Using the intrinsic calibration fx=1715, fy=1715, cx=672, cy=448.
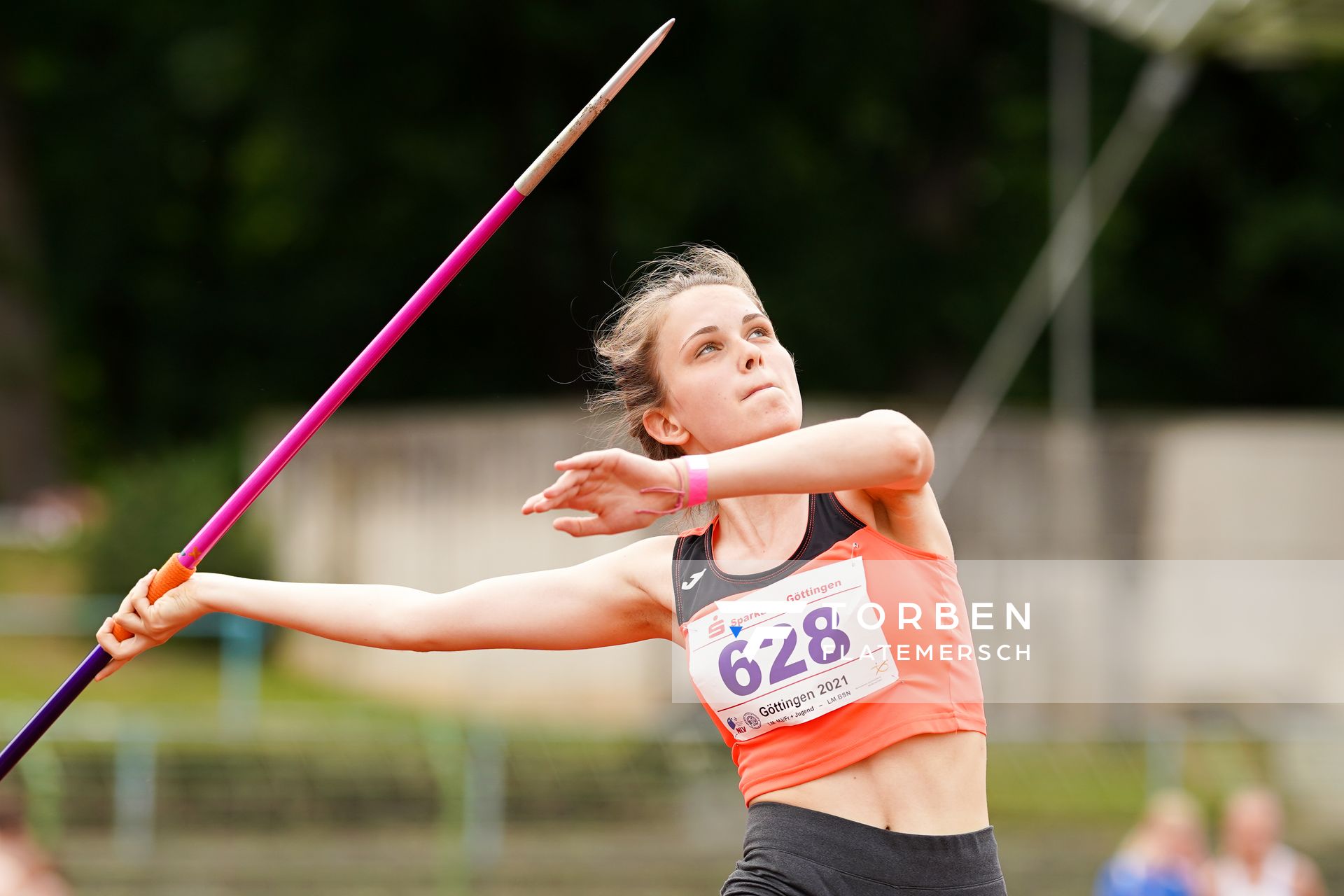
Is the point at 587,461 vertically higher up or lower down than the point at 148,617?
lower down

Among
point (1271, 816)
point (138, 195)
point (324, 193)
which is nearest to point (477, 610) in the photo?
point (1271, 816)

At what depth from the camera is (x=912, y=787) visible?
9.29 feet

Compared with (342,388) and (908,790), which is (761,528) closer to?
(908,790)

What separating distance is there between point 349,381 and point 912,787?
1224 millimetres

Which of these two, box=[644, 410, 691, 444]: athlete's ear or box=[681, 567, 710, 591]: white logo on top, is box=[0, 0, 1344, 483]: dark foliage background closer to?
box=[644, 410, 691, 444]: athlete's ear

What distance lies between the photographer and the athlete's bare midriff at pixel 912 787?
111 inches

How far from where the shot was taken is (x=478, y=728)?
11594 mm

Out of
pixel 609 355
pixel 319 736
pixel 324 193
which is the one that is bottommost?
pixel 609 355

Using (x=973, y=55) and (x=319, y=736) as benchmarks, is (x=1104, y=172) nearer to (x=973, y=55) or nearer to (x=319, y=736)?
(x=973, y=55)

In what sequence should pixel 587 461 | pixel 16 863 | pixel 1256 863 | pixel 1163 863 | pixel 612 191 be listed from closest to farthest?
pixel 587 461
pixel 16 863
pixel 1163 863
pixel 1256 863
pixel 612 191

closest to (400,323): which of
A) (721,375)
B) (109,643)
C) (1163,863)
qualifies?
(721,375)

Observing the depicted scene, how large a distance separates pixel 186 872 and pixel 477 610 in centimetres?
806

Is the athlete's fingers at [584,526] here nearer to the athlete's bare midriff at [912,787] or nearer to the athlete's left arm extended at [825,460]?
the athlete's left arm extended at [825,460]

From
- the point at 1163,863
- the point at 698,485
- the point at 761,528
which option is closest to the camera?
the point at 698,485
